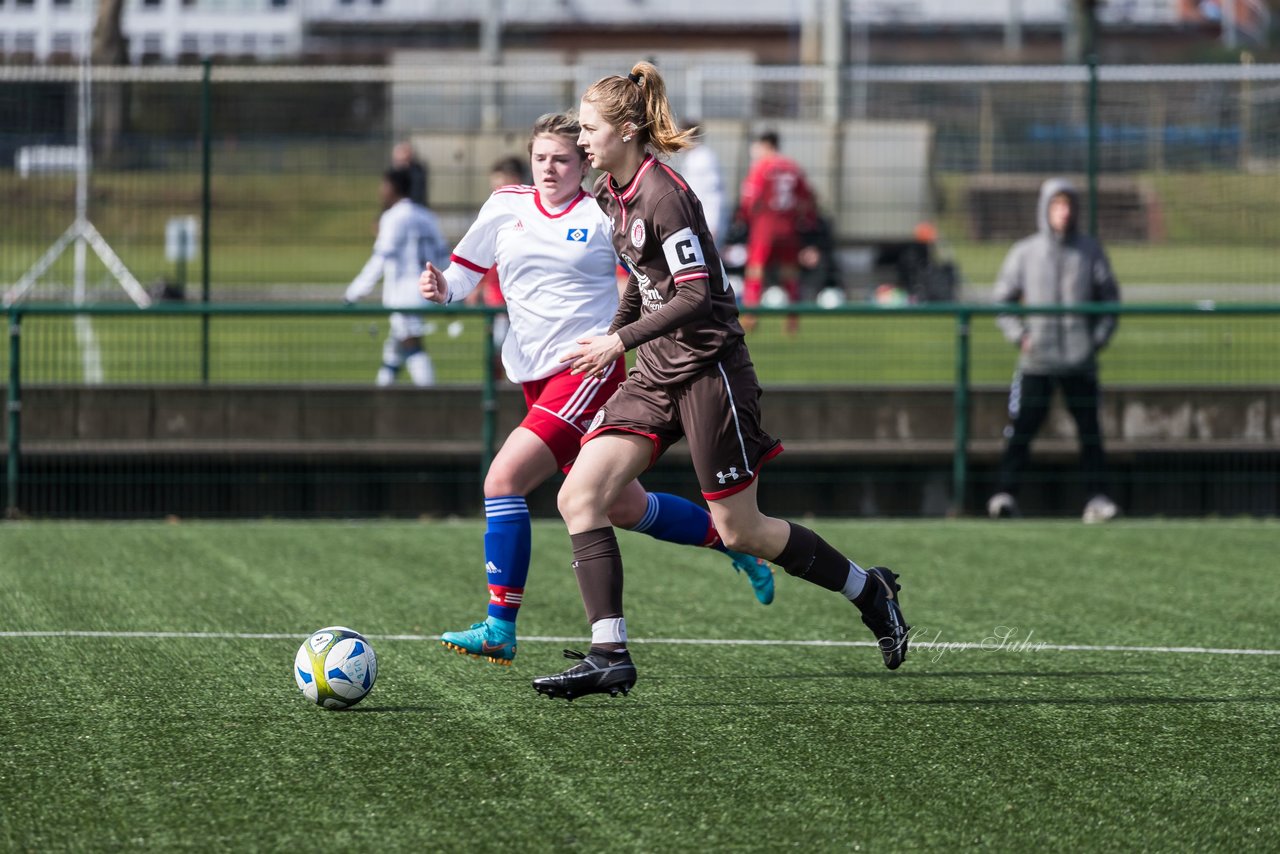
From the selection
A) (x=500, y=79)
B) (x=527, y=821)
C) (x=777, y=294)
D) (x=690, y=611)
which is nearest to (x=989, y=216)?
(x=777, y=294)

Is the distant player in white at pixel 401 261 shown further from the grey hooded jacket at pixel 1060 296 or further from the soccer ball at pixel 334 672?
the soccer ball at pixel 334 672

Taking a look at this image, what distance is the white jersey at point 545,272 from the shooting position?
6133 mm

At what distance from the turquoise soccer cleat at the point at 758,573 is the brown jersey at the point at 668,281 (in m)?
1.34

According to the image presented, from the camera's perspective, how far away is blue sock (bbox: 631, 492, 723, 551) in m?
6.33

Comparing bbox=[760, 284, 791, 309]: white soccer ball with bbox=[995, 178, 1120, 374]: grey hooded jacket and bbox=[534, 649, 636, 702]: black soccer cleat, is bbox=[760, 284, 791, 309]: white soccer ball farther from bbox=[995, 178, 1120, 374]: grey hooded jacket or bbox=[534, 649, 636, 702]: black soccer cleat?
bbox=[534, 649, 636, 702]: black soccer cleat

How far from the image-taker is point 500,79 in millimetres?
13812

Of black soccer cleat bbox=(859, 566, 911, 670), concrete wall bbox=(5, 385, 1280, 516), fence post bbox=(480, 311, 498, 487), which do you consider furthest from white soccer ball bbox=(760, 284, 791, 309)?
black soccer cleat bbox=(859, 566, 911, 670)

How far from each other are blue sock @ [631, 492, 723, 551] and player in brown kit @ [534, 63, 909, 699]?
0.71m

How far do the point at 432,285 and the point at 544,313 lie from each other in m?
0.42

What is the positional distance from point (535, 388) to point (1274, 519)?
6945 mm

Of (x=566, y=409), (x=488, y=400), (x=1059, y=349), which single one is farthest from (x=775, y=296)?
(x=566, y=409)

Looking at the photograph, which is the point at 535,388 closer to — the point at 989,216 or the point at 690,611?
the point at 690,611

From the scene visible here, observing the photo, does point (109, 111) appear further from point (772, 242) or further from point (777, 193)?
point (772, 242)

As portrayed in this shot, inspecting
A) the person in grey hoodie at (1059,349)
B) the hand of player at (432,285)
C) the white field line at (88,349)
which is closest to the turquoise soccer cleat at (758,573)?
the hand of player at (432,285)
